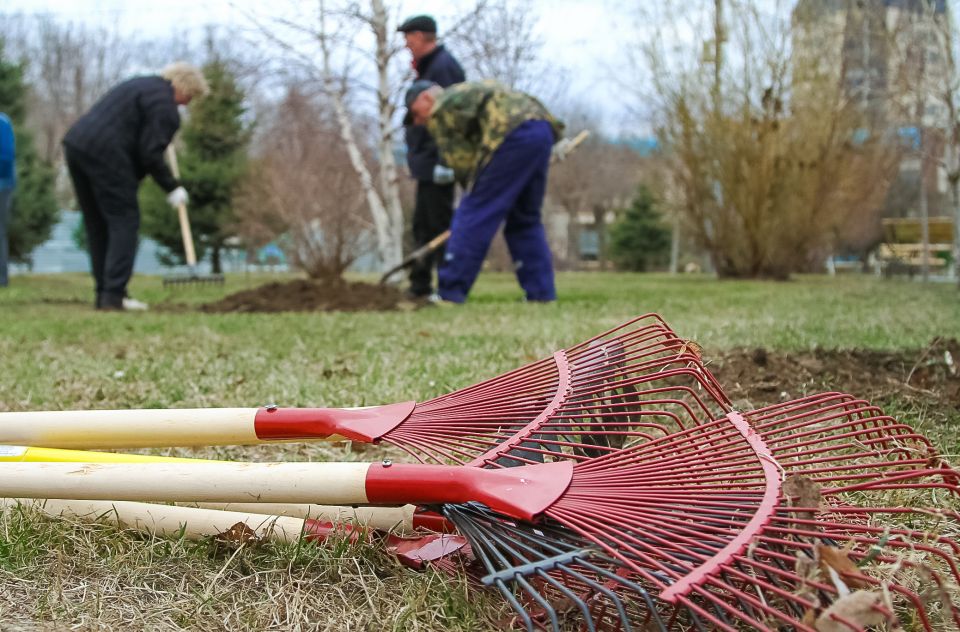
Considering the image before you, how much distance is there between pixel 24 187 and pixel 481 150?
38.8 feet

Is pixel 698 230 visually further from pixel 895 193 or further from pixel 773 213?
pixel 895 193

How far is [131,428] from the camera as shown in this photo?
5.86 feet

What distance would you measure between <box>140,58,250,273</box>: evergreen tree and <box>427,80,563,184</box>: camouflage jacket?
11.4m

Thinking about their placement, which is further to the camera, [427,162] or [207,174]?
[207,174]

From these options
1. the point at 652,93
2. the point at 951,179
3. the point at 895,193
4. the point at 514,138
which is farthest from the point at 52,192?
the point at 895,193

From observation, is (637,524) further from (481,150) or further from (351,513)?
(481,150)

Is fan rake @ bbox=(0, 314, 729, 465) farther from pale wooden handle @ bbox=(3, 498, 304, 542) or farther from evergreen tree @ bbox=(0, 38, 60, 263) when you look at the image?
evergreen tree @ bbox=(0, 38, 60, 263)

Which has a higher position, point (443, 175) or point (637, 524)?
point (443, 175)

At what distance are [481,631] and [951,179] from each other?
1156cm

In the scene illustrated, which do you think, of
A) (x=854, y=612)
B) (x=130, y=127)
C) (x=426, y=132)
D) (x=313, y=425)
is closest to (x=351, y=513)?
(x=313, y=425)

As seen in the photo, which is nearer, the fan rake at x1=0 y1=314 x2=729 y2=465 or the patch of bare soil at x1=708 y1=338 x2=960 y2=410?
the fan rake at x1=0 y1=314 x2=729 y2=465

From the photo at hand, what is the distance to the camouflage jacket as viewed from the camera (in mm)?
7008

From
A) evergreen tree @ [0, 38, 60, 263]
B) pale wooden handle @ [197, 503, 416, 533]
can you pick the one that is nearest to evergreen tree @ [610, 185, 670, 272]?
evergreen tree @ [0, 38, 60, 263]

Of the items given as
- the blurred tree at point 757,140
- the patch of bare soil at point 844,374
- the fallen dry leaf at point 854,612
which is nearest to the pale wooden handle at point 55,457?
the fallen dry leaf at point 854,612
